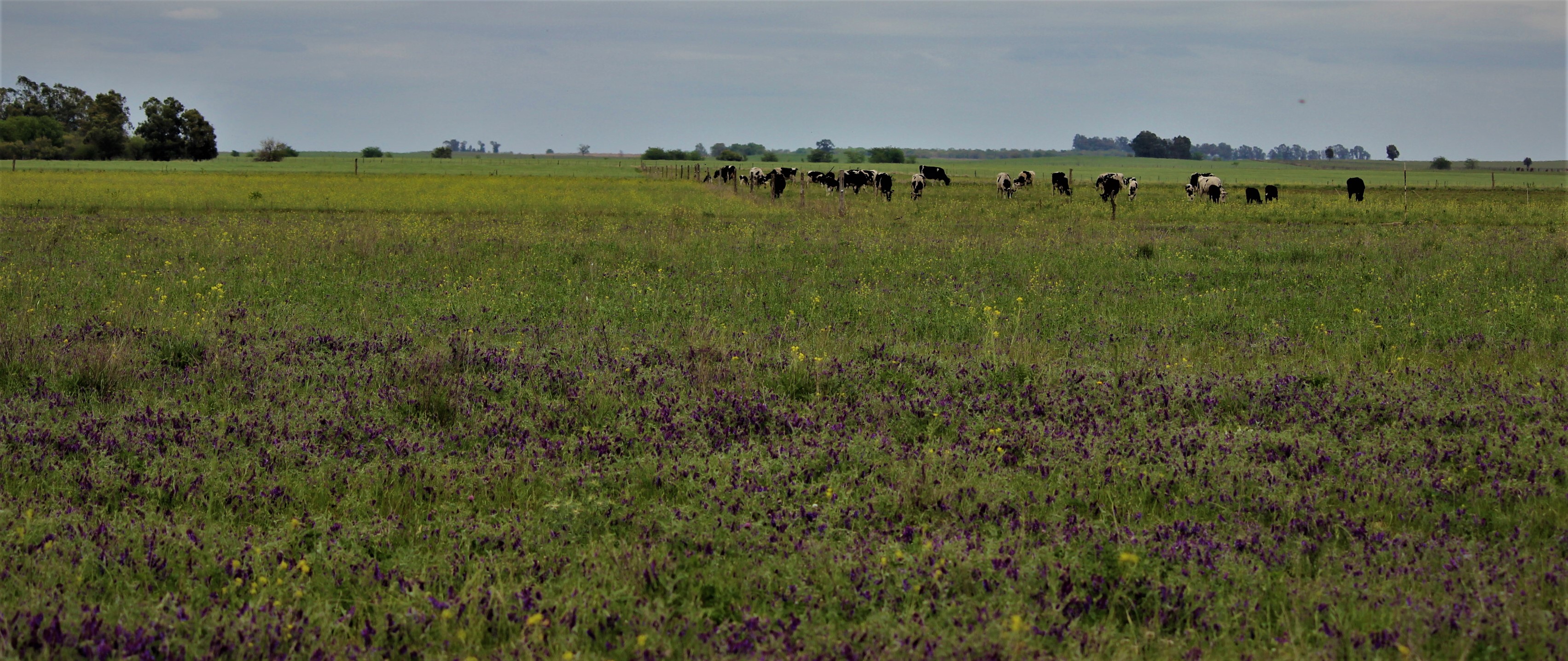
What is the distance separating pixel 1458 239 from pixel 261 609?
2523 centimetres

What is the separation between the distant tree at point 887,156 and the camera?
578 ft

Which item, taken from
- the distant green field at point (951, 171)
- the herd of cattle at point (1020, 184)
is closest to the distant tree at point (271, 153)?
the distant green field at point (951, 171)

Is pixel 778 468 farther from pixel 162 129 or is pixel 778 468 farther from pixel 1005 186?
pixel 162 129

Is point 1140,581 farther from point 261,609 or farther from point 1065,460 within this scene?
point 261,609

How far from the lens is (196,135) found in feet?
381

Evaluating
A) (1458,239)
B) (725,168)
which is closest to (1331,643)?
A: (1458,239)

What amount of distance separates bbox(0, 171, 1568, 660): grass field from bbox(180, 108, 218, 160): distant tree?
388ft

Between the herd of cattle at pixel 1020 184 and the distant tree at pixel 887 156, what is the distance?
112 metres

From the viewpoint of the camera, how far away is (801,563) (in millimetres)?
4898

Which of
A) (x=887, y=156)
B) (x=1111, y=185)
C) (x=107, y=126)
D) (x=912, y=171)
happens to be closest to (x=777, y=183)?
(x=1111, y=185)

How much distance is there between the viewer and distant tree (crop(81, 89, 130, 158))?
111 m

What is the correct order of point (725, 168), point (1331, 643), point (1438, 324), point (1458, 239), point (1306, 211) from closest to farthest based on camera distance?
1. point (1331, 643)
2. point (1438, 324)
3. point (1458, 239)
4. point (1306, 211)
5. point (725, 168)

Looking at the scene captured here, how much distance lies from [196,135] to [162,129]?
3650 millimetres

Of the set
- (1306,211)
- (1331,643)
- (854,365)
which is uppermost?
(1306,211)
